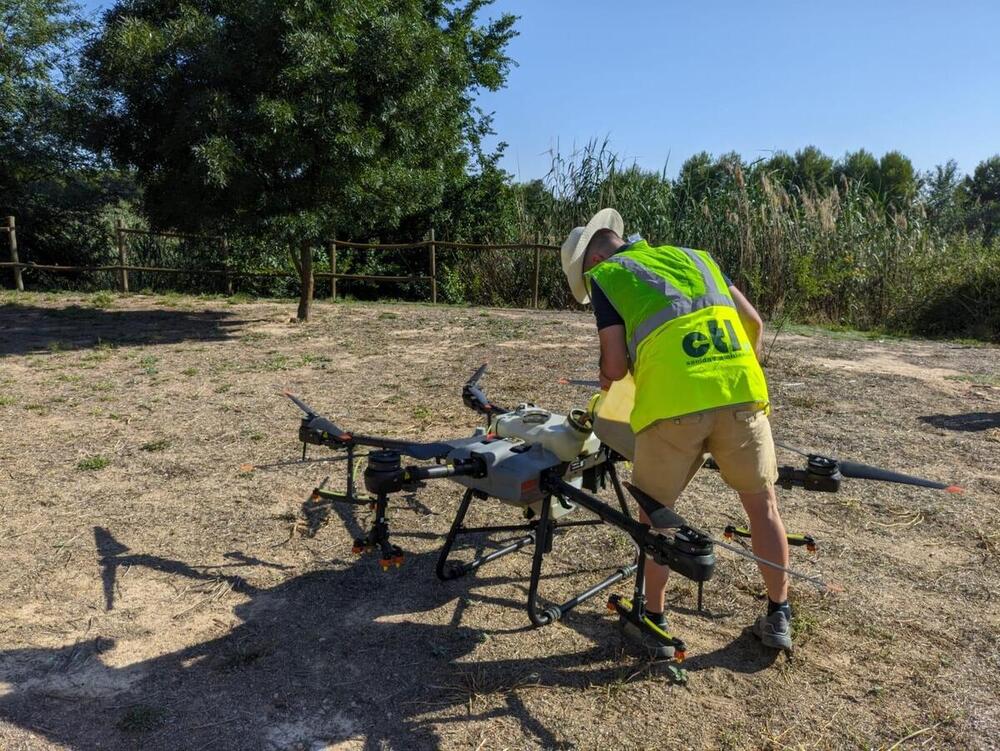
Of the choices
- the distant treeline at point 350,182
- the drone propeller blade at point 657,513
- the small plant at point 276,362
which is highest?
the distant treeline at point 350,182

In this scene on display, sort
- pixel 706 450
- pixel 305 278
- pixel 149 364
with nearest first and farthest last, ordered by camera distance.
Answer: pixel 706 450 → pixel 149 364 → pixel 305 278

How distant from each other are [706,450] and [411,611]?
1.42 meters

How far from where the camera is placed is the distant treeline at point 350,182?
9.15 m

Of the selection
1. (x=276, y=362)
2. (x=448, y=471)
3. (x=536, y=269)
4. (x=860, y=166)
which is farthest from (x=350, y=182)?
(x=860, y=166)

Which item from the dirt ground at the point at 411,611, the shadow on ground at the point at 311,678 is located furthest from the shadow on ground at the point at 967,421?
the shadow on ground at the point at 311,678

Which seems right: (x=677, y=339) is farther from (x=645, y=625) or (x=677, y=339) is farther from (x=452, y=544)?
(x=452, y=544)

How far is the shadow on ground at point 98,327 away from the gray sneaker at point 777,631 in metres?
8.46

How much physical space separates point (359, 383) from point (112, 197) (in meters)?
12.8

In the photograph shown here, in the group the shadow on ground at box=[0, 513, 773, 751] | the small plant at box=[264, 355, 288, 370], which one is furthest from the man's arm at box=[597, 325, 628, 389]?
the small plant at box=[264, 355, 288, 370]

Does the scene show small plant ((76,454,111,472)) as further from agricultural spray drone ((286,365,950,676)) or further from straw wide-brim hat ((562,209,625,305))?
straw wide-brim hat ((562,209,625,305))

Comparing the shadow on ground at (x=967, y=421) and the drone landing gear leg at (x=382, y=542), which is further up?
the drone landing gear leg at (x=382, y=542)

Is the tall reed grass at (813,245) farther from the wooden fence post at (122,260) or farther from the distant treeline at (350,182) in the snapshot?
the wooden fence post at (122,260)

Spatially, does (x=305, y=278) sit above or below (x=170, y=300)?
above

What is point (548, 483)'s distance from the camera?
9.14 ft
